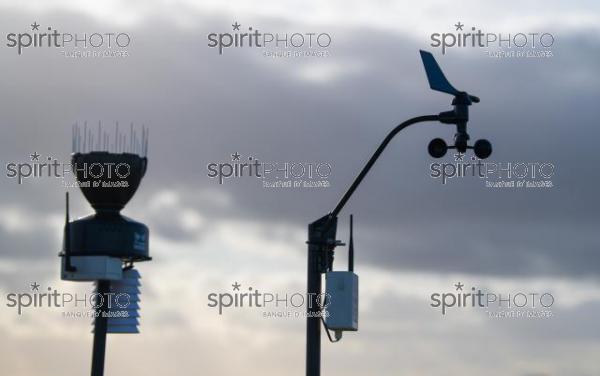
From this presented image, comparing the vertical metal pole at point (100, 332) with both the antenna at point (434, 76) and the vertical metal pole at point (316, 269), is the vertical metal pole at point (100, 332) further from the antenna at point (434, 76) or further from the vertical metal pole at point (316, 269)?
the antenna at point (434, 76)

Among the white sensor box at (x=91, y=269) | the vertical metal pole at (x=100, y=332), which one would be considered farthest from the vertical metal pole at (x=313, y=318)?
the vertical metal pole at (x=100, y=332)

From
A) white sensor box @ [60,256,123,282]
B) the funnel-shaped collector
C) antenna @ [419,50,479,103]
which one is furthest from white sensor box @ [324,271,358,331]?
white sensor box @ [60,256,123,282]

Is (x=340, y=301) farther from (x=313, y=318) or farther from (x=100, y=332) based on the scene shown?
(x=100, y=332)

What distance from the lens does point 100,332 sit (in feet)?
127

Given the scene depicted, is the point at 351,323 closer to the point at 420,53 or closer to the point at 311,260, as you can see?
the point at 311,260

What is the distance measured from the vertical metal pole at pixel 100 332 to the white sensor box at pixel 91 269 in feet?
1.33

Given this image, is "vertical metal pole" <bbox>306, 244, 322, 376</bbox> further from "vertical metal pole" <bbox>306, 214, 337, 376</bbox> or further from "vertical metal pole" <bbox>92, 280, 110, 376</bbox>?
"vertical metal pole" <bbox>92, 280, 110, 376</bbox>

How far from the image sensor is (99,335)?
38.7 m

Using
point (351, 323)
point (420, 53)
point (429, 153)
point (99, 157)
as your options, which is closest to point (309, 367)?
point (351, 323)

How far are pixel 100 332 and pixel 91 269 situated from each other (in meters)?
1.96

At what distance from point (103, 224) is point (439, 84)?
533 inches

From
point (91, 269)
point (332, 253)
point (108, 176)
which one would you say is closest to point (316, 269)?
point (332, 253)

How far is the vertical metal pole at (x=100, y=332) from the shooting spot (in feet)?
126

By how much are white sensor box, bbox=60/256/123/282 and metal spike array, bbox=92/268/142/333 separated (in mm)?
460
